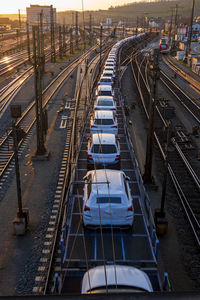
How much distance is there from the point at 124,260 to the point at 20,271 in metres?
3.01

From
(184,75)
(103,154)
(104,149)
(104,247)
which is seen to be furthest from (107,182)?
(184,75)

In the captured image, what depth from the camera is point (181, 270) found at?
397 inches

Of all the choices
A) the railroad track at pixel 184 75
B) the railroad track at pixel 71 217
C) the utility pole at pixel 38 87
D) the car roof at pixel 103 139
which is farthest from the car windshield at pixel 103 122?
the railroad track at pixel 184 75

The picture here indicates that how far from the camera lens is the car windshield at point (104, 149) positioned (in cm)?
1450

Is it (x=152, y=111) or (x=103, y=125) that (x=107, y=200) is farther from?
(x=103, y=125)

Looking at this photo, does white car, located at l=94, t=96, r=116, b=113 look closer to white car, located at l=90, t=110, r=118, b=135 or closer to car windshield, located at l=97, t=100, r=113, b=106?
car windshield, located at l=97, t=100, r=113, b=106

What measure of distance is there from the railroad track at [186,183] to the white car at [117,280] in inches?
183

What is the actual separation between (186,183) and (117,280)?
939 centimetres

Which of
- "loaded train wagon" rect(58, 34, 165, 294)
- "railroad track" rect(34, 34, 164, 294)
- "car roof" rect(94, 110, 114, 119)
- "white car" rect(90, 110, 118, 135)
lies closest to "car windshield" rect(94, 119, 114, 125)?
"white car" rect(90, 110, 118, 135)

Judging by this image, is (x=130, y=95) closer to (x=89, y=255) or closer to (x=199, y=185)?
(x=199, y=185)

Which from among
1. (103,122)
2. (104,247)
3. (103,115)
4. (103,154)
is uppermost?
(103,115)

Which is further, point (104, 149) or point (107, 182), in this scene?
point (104, 149)

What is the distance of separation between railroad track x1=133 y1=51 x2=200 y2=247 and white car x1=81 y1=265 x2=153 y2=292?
15.2ft

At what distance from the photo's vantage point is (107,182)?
10609 mm
